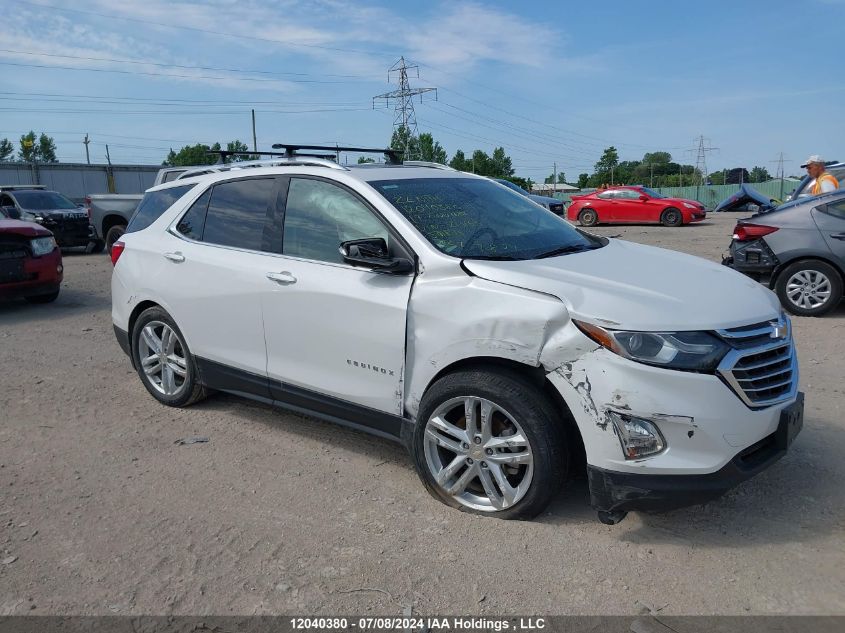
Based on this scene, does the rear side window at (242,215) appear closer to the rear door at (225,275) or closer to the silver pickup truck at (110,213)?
the rear door at (225,275)

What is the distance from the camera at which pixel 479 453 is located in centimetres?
347

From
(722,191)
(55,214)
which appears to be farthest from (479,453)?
(722,191)

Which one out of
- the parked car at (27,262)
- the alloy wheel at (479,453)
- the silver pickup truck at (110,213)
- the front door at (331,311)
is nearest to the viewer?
the alloy wheel at (479,453)

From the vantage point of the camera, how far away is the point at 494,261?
3619 millimetres

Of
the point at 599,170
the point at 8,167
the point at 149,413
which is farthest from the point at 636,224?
the point at 599,170

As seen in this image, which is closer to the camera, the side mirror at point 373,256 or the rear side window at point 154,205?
the side mirror at point 373,256

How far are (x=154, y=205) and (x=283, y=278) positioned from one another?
6.41ft

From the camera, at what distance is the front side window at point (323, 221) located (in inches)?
158

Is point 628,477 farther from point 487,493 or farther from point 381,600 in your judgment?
point 381,600

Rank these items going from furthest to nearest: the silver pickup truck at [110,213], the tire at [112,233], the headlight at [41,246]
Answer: the silver pickup truck at [110,213] < the tire at [112,233] < the headlight at [41,246]

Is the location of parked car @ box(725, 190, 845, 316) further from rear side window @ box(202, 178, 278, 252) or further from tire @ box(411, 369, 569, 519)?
rear side window @ box(202, 178, 278, 252)

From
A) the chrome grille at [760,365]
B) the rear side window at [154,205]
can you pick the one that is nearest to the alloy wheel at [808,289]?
the chrome grille at [760,365]

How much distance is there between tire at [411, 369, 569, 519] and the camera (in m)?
3.26

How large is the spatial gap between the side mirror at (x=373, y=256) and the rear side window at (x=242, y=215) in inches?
A: 35.4
